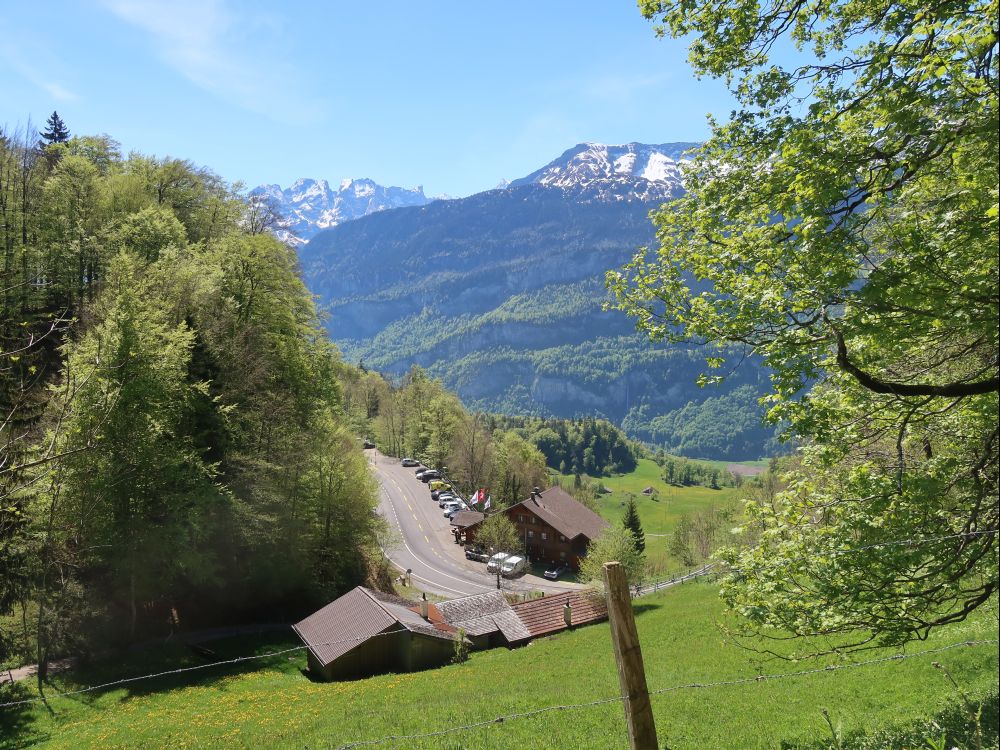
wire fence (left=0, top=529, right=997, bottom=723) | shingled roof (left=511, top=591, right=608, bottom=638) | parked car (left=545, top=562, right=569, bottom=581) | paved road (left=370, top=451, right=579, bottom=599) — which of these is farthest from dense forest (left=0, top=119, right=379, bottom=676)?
parked car (left=545, top=562, right=569, bottom=581)

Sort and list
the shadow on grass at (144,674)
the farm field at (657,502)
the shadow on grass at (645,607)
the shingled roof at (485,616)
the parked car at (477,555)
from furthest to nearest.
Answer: the farm field at (657,502), the parked car at (477,555), the shadow on grass at (645,607), the shingled roof at (485,616), the shadow on grass at (144,674)

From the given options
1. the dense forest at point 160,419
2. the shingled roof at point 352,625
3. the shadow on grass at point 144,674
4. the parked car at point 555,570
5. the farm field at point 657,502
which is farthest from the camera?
the farm field at point 657,502

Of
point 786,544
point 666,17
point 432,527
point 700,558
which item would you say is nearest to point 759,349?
point 786,544

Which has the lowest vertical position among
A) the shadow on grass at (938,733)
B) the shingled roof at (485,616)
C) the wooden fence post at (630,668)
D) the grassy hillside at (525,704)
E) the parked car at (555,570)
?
the parked car at (555,570)

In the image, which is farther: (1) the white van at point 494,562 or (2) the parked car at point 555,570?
(2) the parked car at point 555,570

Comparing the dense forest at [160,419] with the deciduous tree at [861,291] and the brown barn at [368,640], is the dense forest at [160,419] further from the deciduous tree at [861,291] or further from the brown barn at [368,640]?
the deciduous tree at [861,291]

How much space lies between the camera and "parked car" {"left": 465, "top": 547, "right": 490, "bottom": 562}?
66188 millimetres

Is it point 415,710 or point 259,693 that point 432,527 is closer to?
point 259,693

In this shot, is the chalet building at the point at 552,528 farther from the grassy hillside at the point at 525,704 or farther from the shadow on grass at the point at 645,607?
the grassy hillside at the point at 525,704

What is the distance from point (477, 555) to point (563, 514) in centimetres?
1301

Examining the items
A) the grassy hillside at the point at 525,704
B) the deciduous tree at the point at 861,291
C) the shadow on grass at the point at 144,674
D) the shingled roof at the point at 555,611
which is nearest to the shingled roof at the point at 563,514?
the shingled roof at the point at 555,611

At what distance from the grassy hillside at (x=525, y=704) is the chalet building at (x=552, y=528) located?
43.7m

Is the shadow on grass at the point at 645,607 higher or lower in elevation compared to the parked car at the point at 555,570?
higher

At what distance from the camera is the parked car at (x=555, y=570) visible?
6512cm
